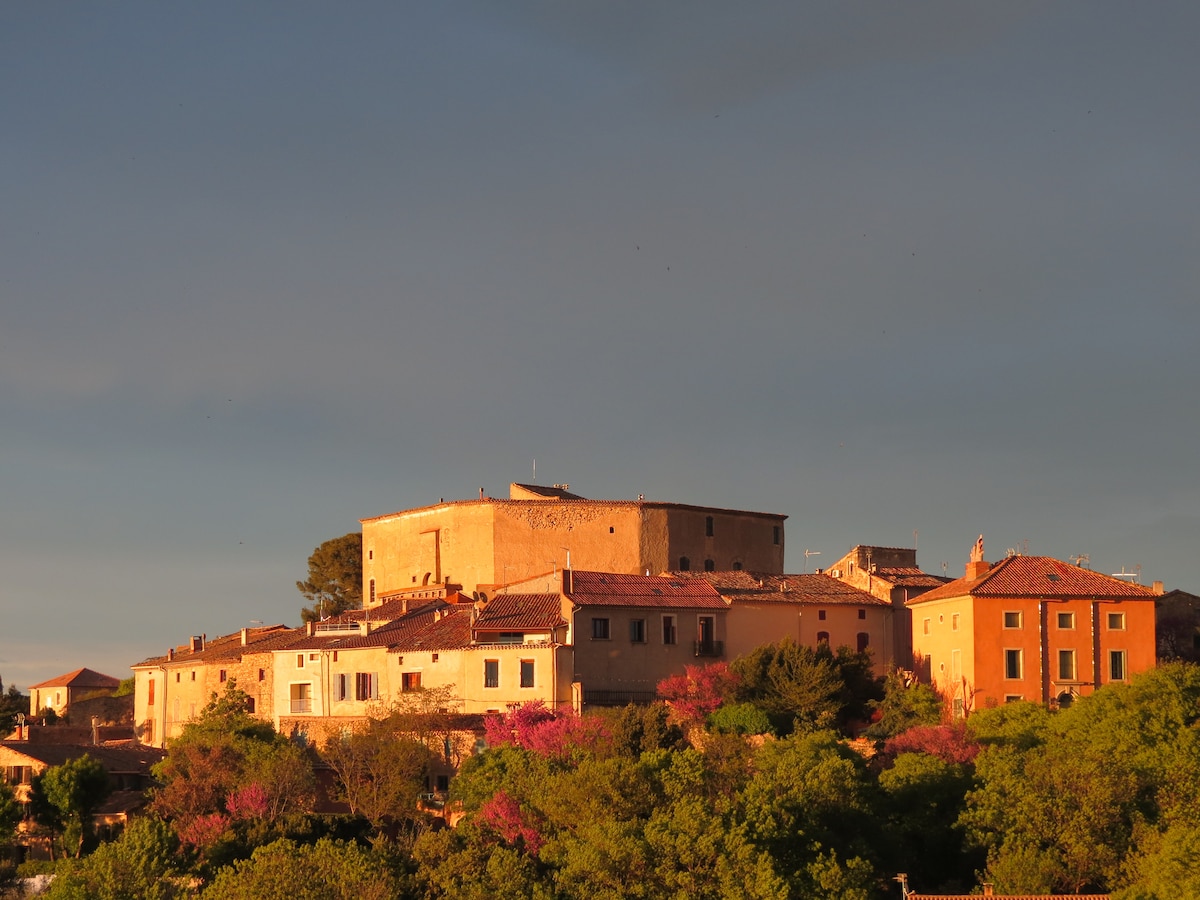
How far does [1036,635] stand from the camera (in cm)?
4866

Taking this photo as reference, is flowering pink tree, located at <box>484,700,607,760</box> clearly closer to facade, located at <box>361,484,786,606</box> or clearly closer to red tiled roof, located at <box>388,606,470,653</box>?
red tiled roof, located at <box>388,606,470,653</box>

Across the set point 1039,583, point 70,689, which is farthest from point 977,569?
point 70,689

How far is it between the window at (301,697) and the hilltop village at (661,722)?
0.10 m

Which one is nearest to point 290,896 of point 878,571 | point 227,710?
point 227,710

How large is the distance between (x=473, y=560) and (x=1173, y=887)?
31.8 metres

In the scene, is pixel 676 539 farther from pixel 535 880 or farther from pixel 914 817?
pixel 535 880

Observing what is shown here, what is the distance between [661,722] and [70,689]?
4415cm

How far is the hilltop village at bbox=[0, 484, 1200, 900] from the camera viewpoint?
3716 centimetres

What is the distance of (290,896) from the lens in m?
34.0

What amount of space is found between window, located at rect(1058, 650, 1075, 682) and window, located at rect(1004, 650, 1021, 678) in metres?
1.19

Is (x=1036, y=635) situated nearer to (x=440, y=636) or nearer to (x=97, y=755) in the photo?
(x=440, y=636)

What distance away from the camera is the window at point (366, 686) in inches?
2018

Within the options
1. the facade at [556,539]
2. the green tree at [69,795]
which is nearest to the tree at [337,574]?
the facade at [556,539]

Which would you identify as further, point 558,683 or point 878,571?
point 878,571
